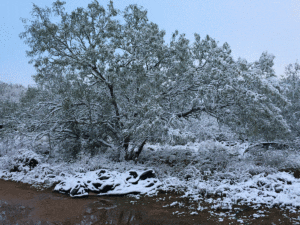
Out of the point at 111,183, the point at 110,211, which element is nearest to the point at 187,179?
the point at 111,183

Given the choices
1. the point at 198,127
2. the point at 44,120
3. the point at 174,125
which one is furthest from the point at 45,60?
the point at 198,127

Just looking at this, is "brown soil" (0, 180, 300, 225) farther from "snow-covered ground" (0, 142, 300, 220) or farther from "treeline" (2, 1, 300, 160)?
"treeline" (2, 1, 300, 160)

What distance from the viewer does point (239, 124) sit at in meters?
9.23

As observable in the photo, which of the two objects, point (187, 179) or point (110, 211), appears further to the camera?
point (187, 179)

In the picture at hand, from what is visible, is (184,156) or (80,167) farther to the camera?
(184,156)

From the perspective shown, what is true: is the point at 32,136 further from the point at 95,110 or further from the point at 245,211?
the point at 245,211

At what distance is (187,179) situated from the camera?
27.8 feet

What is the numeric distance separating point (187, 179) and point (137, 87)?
16.0 feet

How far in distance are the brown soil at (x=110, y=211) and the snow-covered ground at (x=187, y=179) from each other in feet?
1.17

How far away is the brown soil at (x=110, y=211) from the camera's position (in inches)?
208

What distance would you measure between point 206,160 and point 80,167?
6.04 metres

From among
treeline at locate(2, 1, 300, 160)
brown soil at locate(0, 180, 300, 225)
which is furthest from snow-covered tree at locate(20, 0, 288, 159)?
brown soil at locate(0, 180, 300, 225)

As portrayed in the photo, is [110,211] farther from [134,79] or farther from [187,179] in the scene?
[134,79]

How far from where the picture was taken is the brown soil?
527 cm
